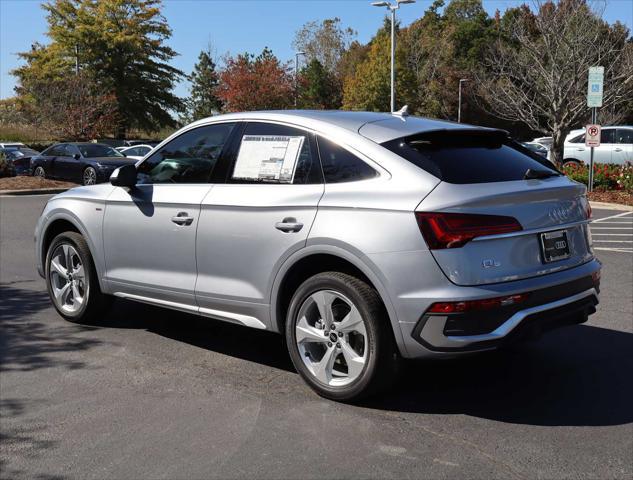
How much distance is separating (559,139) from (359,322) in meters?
24.8

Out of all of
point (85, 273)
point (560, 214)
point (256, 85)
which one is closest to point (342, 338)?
point (560, 214)

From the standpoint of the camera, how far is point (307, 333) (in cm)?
429

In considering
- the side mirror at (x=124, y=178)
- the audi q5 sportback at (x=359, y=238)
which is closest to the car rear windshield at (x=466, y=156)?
the audi q5 sportback at (x=359, y=238)

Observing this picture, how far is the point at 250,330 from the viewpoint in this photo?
5922mm

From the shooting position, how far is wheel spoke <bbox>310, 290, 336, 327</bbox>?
4178 millimetres

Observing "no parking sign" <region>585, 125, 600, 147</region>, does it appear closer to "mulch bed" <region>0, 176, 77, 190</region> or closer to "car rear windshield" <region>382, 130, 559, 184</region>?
"car rear windshield" <region>382, 130, 559, 184</region>

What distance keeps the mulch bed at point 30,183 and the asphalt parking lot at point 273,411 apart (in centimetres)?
1586

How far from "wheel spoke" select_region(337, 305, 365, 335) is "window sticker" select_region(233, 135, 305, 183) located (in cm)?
98

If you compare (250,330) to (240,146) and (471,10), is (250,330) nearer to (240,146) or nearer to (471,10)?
(240,146)

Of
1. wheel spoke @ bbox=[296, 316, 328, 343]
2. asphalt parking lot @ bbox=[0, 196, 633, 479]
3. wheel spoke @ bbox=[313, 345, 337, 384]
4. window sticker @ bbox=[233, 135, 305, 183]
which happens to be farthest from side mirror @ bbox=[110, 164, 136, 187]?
wheel spoke @ bbox=[313, 345, 337, 384]

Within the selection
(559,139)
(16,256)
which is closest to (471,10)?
(559,139)

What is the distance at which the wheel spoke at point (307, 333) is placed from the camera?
14.0 ft

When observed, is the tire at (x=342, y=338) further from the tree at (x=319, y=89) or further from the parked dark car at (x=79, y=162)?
the tree at (x=319, y=89)

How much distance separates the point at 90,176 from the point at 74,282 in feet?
52.8
